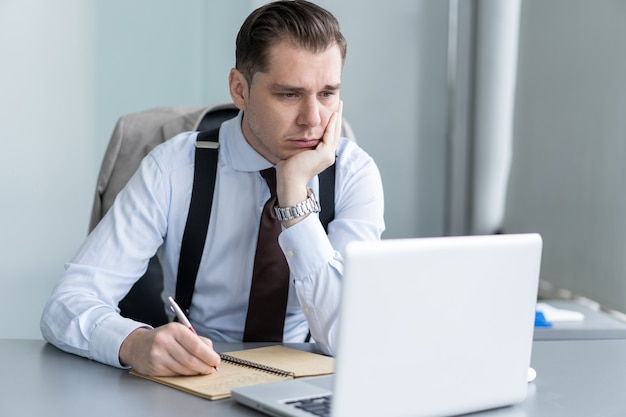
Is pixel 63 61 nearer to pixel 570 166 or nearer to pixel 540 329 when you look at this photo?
pixel 570 166

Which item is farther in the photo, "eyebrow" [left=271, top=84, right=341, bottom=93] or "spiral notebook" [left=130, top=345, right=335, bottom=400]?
"eyebrow" [left=271, top=84, right=341, bottom=93]

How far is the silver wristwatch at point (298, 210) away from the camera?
5.52 ft

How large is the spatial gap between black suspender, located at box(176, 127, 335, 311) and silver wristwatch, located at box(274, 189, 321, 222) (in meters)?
0.16

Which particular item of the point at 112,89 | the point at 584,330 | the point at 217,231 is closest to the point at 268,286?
the point at 217,231

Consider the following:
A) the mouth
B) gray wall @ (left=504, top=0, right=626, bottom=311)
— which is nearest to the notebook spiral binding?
the mouth

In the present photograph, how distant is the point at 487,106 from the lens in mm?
3797

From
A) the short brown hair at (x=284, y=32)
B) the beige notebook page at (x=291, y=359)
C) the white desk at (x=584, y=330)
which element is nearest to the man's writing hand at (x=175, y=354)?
the beige notebook page at (x=291, y=359)

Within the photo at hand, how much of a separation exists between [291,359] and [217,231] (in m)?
0.47

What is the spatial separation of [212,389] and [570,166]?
7.14ft

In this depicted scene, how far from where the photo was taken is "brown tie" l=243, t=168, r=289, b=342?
1797 millimetres

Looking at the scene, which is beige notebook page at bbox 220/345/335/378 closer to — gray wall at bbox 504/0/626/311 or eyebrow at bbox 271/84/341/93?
eyebrow at bbox 271/84/341/93

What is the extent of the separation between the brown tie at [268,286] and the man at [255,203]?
2 cm

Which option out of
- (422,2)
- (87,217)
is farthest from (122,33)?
(422,2)

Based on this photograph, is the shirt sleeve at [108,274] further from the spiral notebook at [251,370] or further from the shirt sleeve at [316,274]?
the shirt sleeve at [316,274]
